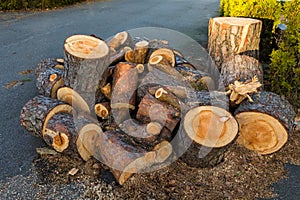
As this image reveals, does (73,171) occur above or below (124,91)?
below

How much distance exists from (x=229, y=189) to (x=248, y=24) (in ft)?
9.12

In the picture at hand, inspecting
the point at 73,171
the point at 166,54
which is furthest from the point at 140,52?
the point at 73,171

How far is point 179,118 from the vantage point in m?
3.10

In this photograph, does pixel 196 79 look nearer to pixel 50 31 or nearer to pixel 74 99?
pixel 74 99

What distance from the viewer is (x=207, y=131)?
279 cm

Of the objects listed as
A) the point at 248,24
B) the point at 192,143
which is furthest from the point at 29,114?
the point at 248,24

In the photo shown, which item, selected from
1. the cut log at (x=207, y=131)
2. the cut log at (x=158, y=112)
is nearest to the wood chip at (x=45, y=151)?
the cut log at (x=158, y=112)

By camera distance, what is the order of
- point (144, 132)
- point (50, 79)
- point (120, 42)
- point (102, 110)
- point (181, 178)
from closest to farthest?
point (181, 178), point (144, 132), point (102, 110), point (50, 79), point (120, 42)

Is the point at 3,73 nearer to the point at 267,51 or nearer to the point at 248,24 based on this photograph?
the point at 248,24

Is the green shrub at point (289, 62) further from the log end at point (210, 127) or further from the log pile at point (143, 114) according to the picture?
the log end at point (210, 127)

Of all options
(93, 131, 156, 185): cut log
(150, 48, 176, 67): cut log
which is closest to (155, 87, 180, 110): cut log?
(93, 131, 156, 185): cut log

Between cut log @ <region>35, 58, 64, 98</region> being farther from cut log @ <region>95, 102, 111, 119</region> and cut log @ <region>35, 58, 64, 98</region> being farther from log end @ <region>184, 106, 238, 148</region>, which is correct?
log end @ <region>184, 106, 238, 148</region>

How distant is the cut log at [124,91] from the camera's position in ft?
11.2

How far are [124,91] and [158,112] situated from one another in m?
0.61
